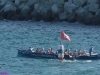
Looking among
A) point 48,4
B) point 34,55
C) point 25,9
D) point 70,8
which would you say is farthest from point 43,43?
point 48,4

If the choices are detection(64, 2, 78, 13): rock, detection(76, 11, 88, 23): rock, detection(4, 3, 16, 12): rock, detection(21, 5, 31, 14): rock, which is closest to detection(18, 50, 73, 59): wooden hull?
detection(76, 11, 88, 23): rock

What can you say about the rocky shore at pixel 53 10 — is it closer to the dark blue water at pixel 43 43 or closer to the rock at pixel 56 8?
the rock at pixel 56 8

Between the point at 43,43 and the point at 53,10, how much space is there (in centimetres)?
1392

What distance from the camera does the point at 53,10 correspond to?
75062 mm

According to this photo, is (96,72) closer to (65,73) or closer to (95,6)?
(65,73)

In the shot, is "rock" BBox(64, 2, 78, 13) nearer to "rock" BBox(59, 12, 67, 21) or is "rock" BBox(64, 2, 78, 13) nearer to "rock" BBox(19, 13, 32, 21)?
"rock" BBox(59, 12, 67, 21)

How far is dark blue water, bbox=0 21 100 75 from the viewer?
4844 centimetres

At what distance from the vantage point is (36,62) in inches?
2029

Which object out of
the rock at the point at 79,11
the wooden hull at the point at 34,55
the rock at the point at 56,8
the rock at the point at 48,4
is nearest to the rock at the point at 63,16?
the rock at the point at 56,8

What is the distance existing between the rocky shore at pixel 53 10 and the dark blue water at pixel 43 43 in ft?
3.26

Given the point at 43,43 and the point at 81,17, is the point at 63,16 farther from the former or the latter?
the point at 43,43

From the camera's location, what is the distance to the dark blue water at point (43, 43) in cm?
4844

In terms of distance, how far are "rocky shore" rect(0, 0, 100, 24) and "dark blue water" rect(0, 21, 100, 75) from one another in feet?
3.26

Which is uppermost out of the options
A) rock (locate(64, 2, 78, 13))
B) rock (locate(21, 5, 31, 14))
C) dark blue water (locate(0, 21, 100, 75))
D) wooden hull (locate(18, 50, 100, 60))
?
rock (locate(64, 2, 78, 13))
